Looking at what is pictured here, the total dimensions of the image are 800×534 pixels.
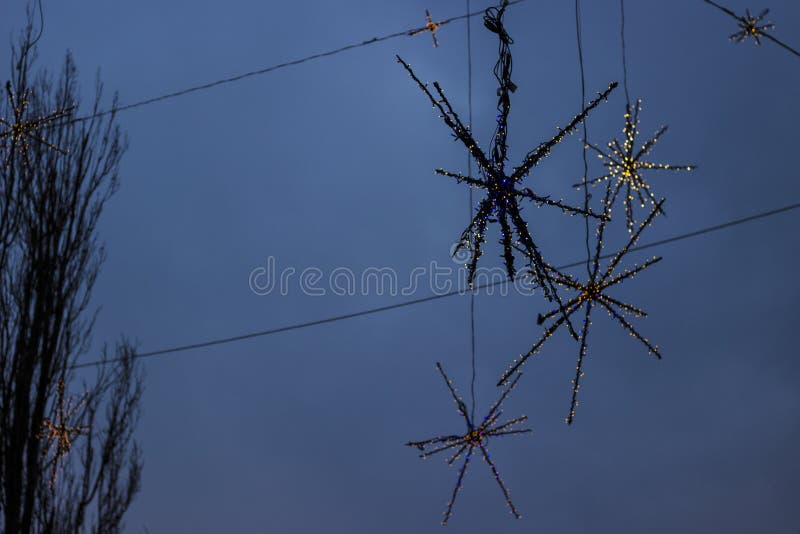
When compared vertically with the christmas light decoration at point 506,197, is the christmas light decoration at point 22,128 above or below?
above

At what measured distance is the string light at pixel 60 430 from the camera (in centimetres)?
460

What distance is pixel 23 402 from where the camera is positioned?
4375 millimetres

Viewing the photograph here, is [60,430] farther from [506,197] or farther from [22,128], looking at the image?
[506,197]

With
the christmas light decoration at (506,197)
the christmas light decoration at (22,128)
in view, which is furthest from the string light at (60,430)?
the christmas light decoration at (506,197)

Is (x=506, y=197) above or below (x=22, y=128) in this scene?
below

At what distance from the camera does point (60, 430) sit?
5195 millimetres

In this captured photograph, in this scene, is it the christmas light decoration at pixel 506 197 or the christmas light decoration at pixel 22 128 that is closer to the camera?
the christmas light decoration at pixel 506 197

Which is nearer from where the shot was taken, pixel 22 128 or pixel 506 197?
pixel 506 197

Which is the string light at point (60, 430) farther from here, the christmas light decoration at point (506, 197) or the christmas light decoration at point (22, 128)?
the christmas light decoration at point (506, 197)

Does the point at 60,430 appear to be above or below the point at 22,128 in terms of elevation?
below

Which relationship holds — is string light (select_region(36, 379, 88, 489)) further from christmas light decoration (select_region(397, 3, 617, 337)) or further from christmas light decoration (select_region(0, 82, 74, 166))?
christmas light decoration (select_region(397, 3, 617, 337))

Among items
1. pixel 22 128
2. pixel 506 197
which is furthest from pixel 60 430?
pixel 506 197

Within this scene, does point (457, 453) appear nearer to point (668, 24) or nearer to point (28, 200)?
point (28, 200)

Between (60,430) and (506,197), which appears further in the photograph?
(60,430)
